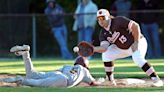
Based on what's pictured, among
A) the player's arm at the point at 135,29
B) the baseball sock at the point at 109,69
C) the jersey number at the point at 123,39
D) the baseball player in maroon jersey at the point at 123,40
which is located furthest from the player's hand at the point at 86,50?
the player's arm at the point at 135,29

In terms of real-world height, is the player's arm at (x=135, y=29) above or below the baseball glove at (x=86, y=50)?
above

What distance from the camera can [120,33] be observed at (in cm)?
1229

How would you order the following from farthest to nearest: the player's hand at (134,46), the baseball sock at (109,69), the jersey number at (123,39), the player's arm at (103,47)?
the baseball sock at (109,69) < the player's arm at (103,47) < the jersey number at (123,39) < the player's hand at (134,46)

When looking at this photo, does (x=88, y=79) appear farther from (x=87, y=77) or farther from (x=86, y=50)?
(x=86, y=50)

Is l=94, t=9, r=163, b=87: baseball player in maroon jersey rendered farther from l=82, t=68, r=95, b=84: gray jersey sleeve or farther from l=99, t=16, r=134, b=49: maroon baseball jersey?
l=82, t=68, r=95, b=84: gray jersey sleeve

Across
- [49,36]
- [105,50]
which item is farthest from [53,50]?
[105,50]

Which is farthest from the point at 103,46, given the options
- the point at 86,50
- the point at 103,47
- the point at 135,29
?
the point at 135,29

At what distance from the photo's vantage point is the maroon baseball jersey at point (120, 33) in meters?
12.2

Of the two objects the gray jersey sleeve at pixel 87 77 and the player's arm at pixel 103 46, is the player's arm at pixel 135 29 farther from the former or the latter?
the gray jersey sleeve at pixel 87 77

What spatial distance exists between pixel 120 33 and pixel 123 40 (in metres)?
0.17

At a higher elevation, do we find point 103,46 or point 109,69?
point 103,46

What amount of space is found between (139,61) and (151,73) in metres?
0.33

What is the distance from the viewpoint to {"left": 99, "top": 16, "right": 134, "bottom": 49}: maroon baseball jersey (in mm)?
12227

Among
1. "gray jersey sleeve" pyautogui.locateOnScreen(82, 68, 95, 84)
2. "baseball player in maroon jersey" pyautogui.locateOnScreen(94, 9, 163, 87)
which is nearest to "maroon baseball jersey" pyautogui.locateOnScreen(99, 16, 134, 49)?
"baseball player in maroon jersey" pyautogui.locateOnScreen(94, 9, 163, 87)
